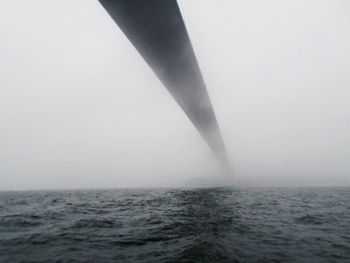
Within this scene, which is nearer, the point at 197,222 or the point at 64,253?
the point at 64,253

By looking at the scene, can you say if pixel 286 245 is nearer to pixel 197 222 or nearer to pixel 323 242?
pixel 323 242

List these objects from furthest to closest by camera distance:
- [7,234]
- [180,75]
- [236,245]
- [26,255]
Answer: [180,75] < [7,234] < [236,245] < [26,255]

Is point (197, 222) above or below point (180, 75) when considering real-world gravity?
below

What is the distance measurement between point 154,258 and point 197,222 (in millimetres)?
4771

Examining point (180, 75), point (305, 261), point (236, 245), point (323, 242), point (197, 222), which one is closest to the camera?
point (305, 261)

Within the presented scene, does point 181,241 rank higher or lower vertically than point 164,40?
lower

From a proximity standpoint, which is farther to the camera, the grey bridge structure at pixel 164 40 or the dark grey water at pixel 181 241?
the grey bridge structure at pixel 164 40

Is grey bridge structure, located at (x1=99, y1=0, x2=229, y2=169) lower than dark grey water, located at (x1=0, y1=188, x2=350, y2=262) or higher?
higher

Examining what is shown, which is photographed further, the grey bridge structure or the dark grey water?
the grey bridge structure

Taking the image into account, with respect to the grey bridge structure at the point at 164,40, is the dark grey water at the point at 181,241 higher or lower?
lower

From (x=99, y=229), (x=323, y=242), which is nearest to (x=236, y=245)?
(x=323, y=242)

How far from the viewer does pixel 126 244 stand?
6.55 meters

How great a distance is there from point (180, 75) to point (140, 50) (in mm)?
5149

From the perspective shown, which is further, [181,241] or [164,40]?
[164,40]
